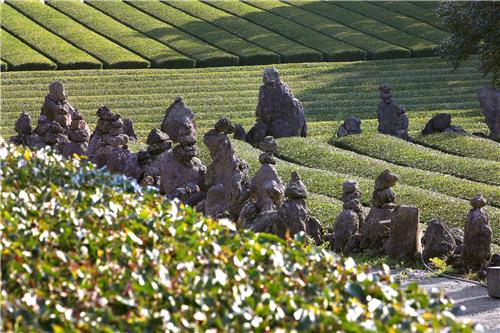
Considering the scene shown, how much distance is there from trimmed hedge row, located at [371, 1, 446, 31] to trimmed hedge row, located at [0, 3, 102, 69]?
1959 centimetres

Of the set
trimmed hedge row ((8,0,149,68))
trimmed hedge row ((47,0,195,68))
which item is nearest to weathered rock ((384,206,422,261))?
trimmed hedge row ((8,0,149,68))

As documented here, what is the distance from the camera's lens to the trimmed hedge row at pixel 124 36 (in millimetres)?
52031

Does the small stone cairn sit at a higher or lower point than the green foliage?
lower

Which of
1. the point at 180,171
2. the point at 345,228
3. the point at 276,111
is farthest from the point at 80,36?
the point at 345,228

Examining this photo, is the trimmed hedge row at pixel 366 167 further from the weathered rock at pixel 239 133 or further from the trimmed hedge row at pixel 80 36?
the trimmed hedge row at pixel 80 36

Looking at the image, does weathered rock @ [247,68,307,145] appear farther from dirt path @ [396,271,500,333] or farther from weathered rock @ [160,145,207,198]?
dirt path @ [396,271,500,333]

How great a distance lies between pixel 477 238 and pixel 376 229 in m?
2.10

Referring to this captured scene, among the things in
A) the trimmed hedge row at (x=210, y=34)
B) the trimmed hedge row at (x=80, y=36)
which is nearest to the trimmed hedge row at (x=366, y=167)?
the trimmed hedge row at (x=80, y=36)

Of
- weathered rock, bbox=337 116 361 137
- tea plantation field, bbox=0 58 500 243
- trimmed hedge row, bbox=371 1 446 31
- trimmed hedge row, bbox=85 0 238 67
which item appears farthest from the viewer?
trimmed hedge row, bbox=371 1 446 31

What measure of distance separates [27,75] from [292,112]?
17.9m

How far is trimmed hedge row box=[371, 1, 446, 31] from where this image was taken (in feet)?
203

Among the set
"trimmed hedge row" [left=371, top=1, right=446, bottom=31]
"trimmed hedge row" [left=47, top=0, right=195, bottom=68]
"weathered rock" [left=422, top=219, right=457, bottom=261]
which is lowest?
"weathered rock" [left=422, top=219, right=457, bottom=261]

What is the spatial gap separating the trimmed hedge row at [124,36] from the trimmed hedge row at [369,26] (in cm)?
1100

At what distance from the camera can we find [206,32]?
58344 mm
